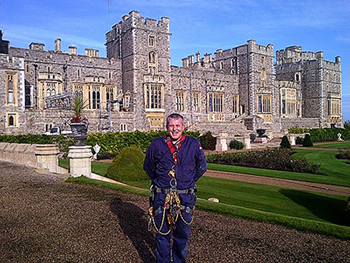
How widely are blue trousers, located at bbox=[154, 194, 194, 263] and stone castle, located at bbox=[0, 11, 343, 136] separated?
82.0 ft

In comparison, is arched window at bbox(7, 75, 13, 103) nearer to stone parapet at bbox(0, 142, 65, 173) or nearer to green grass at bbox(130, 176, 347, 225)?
stone parapet at bbox(0, 142, 65, 173)

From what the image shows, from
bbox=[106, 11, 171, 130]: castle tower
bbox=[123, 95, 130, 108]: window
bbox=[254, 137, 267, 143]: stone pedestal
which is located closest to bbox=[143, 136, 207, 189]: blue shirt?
bbox=[106, 11, 171, 130]: castle tower

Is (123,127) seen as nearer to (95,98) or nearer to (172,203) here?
(95,98)

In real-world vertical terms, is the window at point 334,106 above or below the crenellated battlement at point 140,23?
below

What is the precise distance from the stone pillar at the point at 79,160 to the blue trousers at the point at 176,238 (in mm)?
8587

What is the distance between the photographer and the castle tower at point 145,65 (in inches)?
1328

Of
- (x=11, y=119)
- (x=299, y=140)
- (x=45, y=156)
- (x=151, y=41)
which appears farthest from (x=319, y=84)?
(x=45, y=156)

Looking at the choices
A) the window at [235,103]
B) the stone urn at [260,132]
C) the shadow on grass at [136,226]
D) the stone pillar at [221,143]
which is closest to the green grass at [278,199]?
the shadow on grass at [136,226]

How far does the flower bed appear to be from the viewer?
51.6 ft

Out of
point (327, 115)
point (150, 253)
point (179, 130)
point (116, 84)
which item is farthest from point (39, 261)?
point (327, 115)

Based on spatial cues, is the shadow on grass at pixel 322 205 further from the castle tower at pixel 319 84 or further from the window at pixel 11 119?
the castle tower at pixel 319 84

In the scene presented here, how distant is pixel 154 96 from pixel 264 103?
1800cm

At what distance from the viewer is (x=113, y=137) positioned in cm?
2386

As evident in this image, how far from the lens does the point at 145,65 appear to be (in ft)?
113
